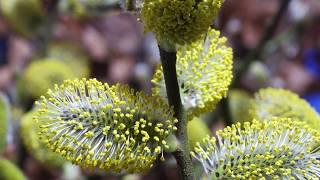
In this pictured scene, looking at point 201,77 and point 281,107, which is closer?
point 201,77

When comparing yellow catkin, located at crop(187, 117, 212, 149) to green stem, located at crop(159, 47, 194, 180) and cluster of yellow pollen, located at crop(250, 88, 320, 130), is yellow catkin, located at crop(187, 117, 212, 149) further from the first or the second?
green stem, located at crop(159, 47, 194, 180)

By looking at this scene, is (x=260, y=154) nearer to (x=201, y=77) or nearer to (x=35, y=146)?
(x=201, y=77)

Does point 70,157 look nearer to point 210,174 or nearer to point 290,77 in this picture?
point 210,174

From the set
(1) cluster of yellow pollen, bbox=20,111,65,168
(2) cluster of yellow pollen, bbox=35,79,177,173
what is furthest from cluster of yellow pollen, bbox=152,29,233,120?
(1) cluster of yellow pollen, bbox=20,111,65,168

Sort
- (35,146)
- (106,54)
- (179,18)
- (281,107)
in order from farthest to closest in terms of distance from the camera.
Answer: (106,54)
(35,146)
(281,107)
(179,18)

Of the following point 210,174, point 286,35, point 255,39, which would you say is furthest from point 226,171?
point 255,39

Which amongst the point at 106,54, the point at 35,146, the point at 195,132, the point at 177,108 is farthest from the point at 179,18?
the point at 106,54
